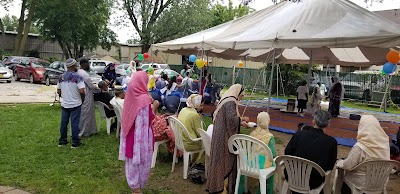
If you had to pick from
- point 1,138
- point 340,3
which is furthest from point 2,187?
point 340,3

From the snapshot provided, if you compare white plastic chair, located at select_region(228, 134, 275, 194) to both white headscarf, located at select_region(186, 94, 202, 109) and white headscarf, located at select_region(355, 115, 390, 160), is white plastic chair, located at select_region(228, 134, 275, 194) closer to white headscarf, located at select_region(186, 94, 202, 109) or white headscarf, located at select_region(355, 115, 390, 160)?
white headscarf, located at select_region(355, 115, 390, 160)

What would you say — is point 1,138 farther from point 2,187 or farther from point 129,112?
point 129,112

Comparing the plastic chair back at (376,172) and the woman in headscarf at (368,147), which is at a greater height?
the woman in headscarf at (368,147)

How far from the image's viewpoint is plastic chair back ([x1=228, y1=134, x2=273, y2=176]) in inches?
151

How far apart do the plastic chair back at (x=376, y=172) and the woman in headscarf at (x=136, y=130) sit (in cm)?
233

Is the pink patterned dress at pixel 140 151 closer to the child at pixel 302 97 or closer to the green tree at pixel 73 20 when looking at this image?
the child at pixel 302 97

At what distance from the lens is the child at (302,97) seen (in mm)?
11258

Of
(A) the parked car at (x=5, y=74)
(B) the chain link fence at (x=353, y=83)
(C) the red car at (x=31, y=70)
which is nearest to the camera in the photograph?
(B) the chain link fence at (x=353, y=83)

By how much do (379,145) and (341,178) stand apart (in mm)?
574

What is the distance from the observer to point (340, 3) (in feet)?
26.3

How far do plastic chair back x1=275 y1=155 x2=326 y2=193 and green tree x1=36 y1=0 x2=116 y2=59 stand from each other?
24987mm

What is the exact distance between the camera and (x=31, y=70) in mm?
19922

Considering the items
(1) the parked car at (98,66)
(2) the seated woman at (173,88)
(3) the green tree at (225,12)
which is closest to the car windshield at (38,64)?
(1) the parked car at (98,66)

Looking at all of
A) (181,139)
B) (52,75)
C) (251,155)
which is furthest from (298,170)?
(52,75)
